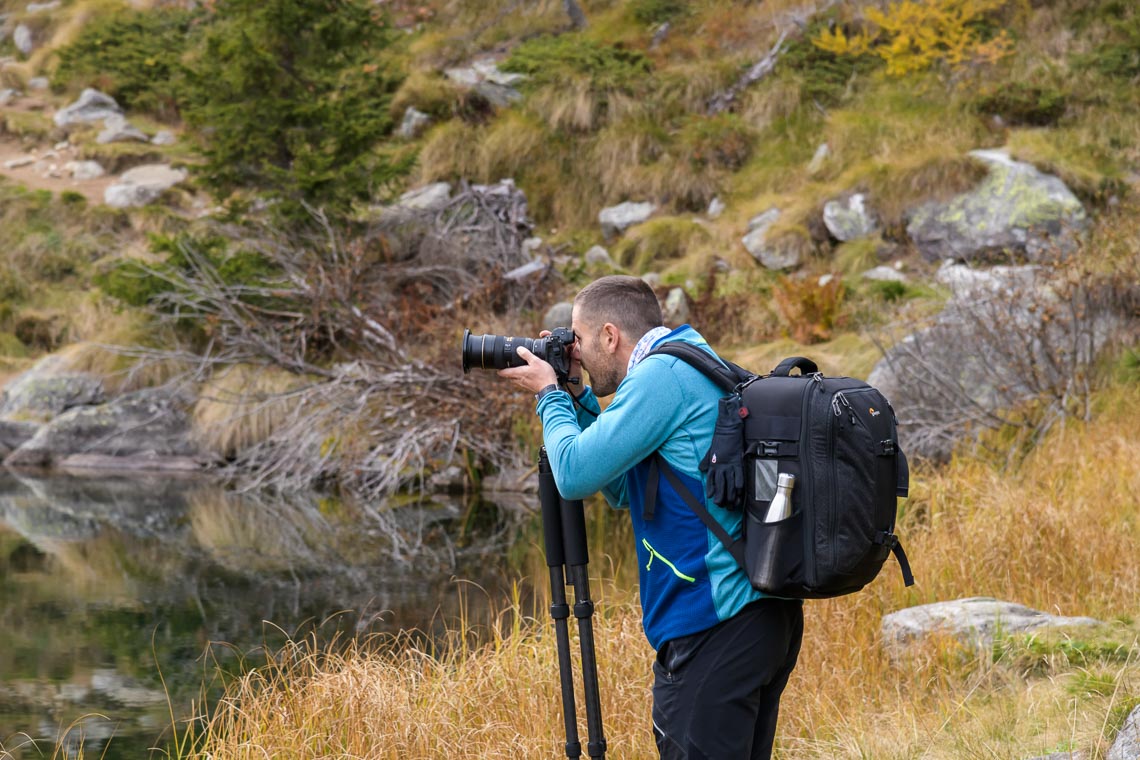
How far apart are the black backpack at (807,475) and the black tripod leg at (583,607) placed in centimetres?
49

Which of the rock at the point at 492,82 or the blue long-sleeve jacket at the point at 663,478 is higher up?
the blue long-sleeve jacket at the point at 663,478

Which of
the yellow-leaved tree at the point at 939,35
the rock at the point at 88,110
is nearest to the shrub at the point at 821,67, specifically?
the yellow-leaved tree at the point at 939,35

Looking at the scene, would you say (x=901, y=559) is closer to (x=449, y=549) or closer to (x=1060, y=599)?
(x=1060, y=599)

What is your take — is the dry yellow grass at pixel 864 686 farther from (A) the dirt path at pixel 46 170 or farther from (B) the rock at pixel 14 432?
(A) the dirt path at pixel 46 170

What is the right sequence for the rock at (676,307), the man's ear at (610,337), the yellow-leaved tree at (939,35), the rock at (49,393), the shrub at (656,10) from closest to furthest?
the man's ear at (610,337) → the rock at (676,307) → the rock at (49,393) → the yellow-leaved tree at (939,35) → the shrub at (656,10)

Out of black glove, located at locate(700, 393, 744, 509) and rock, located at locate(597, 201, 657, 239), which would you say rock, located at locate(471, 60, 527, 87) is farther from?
black glove, located at locate(700, 393, 744, 509)

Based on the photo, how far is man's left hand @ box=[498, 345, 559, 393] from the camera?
258cm

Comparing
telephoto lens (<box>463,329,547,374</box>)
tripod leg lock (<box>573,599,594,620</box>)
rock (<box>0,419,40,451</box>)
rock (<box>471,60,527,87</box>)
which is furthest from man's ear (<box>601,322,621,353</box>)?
rock (<box>471,60,527,87</box>)

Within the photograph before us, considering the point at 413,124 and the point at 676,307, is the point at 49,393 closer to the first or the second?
the point at 413,124

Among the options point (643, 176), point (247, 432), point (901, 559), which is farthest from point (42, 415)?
point (901, 559)

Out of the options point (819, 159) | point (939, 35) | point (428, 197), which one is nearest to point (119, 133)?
point (428, 197)

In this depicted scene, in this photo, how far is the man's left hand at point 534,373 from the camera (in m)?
2.58

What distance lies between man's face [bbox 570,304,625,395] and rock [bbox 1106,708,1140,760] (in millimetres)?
1487

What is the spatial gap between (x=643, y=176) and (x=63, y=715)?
34.1 ft
